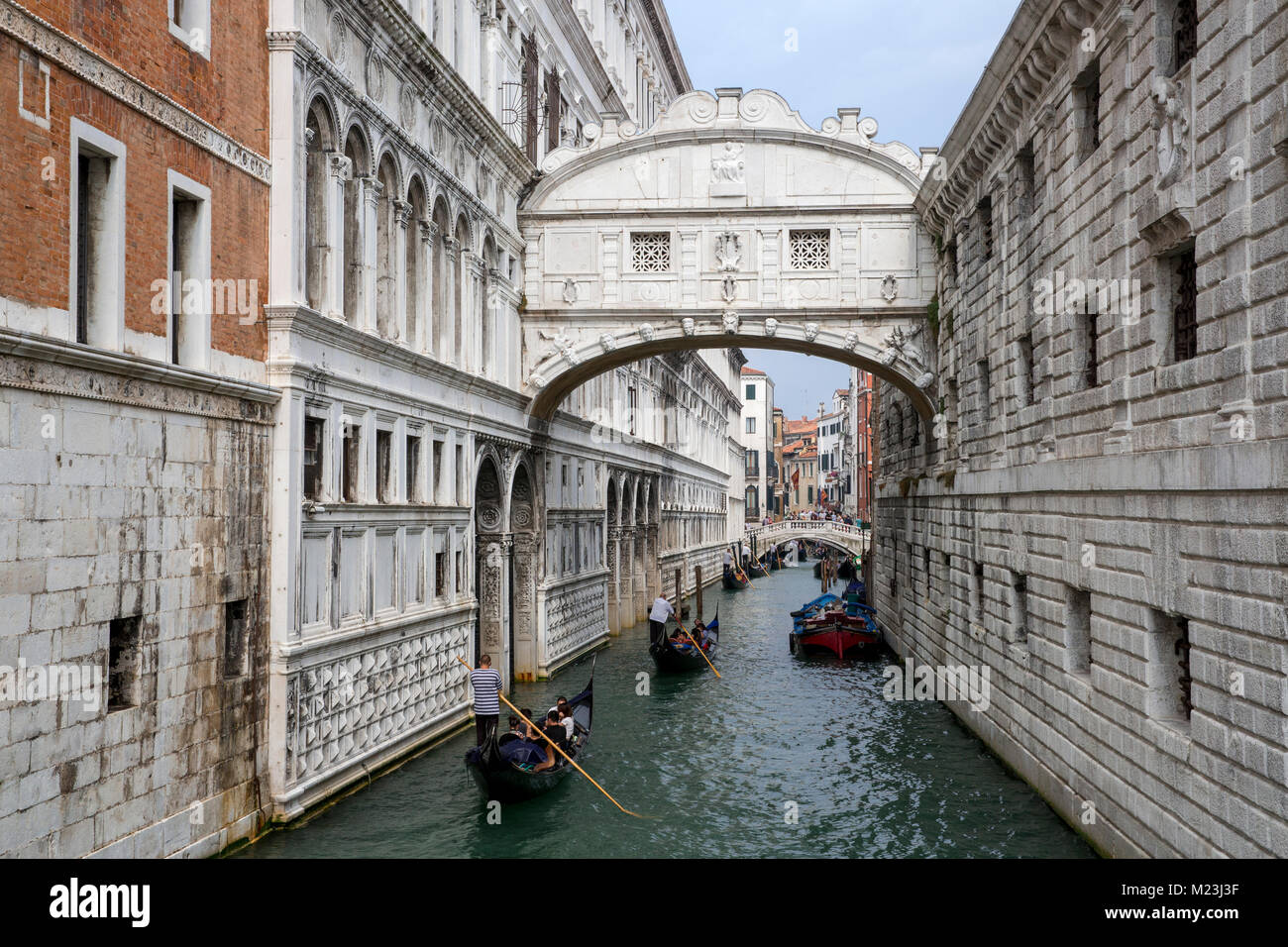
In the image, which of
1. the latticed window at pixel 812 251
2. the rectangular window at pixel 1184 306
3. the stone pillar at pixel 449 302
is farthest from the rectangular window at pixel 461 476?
the rectangular window at pixel 1184 306

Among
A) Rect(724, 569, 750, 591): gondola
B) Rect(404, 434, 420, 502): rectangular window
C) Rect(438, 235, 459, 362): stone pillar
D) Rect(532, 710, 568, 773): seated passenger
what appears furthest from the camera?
Rect(724, 569, 750, 591): gondola

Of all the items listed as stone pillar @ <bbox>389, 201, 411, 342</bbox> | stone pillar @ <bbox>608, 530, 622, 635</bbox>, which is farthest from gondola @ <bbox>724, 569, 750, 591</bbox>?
stone pillar @ <bbox>389, 201, 411, 342</bbox>

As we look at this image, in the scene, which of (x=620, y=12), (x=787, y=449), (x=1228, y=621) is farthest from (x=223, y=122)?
(x=787, y=449)

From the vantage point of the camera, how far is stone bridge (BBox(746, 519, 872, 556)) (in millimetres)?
53562

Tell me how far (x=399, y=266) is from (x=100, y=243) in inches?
221

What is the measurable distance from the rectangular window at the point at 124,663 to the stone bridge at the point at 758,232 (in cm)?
1118

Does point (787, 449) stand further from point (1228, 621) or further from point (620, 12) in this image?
point (1228, 621)

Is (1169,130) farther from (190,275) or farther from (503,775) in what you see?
(503,775)

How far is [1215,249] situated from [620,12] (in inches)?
877

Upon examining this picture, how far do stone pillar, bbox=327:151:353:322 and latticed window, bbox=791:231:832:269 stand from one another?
8376mm

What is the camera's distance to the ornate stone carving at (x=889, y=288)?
722 inches

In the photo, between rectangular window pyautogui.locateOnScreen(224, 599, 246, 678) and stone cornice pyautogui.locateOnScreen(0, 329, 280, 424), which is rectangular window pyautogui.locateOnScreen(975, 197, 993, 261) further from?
rectangular window pyautogui.locateOnScreen(224, 599, 246, 678)

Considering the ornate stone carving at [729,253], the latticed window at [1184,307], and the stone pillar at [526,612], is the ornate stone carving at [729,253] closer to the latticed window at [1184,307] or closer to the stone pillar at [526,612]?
the stone pillar at [526,612]

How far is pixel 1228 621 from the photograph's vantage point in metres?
7.46
